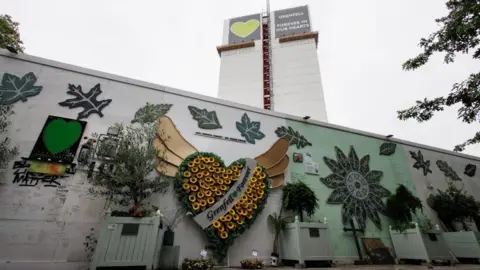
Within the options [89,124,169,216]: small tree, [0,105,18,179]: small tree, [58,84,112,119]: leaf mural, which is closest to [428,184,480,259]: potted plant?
[89,124,169,216]: small tree

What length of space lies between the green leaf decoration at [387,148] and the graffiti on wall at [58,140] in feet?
29.6

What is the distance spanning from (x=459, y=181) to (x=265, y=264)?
28.7 ft

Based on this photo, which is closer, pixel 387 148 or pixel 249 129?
pixel 249 129

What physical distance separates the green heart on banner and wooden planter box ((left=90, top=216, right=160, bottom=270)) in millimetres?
2085

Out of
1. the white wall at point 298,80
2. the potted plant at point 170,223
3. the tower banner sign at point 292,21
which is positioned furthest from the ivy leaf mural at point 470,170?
the tower banner sign at point 292,21

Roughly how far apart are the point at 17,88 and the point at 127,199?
135 inches

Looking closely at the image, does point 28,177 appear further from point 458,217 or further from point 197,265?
point 458,217

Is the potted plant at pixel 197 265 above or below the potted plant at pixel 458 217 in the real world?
below

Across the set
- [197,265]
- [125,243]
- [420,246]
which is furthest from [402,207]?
[125,243]

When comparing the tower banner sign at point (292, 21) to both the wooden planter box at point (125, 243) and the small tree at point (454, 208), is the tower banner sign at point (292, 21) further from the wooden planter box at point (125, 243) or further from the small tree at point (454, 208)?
the wooden planter box at point (125, 243)

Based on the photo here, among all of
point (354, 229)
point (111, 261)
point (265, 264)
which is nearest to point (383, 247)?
point (354, 229)

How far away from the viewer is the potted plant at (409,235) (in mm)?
5527

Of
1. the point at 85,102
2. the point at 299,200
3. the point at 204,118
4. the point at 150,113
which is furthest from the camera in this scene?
the point at 204,118

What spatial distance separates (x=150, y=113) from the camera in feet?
16.4
